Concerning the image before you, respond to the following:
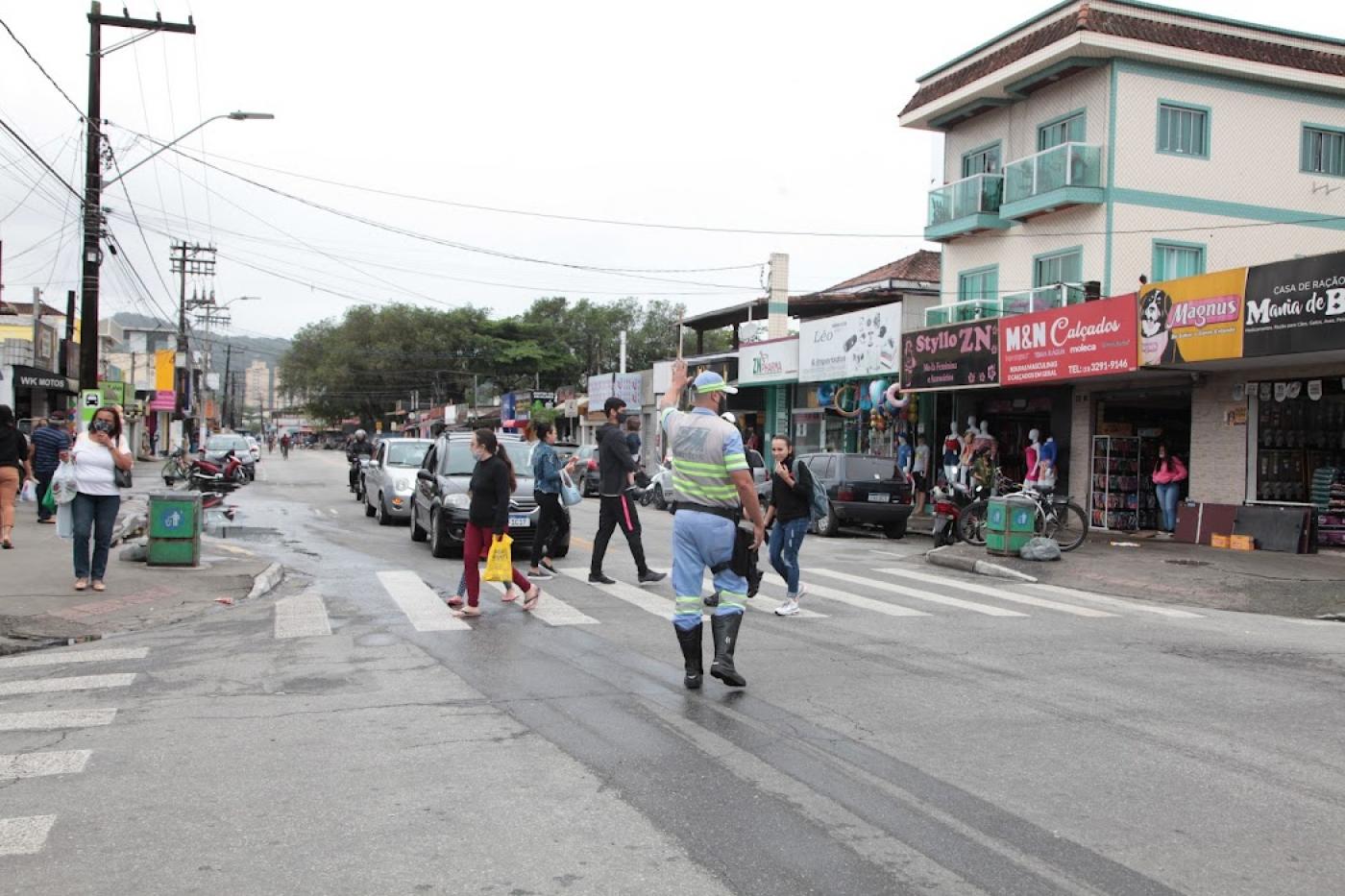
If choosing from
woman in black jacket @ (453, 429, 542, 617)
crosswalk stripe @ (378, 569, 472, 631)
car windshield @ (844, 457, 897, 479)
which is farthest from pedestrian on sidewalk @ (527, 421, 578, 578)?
car windshield @ (844, 457, 897, 479)

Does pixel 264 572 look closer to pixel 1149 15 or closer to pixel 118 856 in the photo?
pixel 118 856

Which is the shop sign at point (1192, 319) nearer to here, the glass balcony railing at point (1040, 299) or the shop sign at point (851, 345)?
the glass balcony railing at point (1040, 299)

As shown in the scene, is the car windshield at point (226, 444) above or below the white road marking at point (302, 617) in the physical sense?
above

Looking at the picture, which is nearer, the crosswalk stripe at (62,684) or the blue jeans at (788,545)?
the crosswalk stripe at (62,684)

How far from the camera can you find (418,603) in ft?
34.6

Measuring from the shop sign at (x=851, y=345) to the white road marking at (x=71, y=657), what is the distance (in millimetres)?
21283

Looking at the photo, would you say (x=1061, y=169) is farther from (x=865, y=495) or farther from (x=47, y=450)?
(x=47, y=450)

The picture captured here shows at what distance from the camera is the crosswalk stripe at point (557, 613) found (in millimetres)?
9453

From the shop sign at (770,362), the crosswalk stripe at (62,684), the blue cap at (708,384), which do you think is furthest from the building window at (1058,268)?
the crosswalk stripe at (62,684)

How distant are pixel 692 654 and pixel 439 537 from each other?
845cm

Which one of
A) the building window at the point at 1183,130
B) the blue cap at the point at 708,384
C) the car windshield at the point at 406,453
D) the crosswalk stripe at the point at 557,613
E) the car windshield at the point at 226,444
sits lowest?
the crosswalk stripe at the point at 557,613

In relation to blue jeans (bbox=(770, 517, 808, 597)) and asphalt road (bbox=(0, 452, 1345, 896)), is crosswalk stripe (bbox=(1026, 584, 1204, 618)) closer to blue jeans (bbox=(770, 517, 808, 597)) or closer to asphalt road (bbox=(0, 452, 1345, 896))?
asphalt road (bbox=(0, 452, 1345, 896))

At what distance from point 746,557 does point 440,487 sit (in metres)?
8.78

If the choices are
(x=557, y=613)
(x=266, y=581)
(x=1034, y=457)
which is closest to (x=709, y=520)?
(x=557, y=613)
